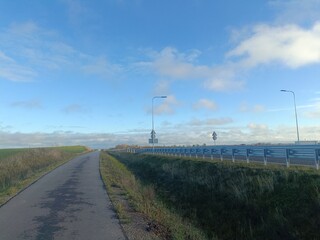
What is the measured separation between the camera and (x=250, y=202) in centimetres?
1426

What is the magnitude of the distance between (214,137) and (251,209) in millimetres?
23419

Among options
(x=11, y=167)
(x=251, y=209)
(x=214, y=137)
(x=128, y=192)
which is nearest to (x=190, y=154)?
(x=214, y=137)

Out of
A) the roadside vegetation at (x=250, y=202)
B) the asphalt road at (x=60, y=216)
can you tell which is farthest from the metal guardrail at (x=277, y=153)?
the asphalt road at (x=60, y=216)

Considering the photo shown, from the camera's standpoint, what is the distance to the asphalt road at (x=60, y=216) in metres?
9.21

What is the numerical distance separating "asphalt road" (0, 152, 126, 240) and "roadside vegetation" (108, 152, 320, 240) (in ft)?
5.60

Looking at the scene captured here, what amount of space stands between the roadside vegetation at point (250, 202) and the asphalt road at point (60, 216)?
1.71m

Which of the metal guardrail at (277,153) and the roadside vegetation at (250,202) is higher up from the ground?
the metal guardrail at (277,153)

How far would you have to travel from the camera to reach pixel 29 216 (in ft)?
37.9

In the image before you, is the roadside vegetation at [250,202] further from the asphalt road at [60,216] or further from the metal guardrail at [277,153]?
the asphalt road at [60,216]

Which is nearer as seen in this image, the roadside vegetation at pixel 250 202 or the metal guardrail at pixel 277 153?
the roadside vegetation at pixel 250 202

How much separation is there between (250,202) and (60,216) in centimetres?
717

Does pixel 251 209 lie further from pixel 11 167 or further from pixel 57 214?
pixel 11 167

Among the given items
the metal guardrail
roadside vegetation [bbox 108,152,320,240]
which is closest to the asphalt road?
roadside vegetation [bbox 108,152,320,240]

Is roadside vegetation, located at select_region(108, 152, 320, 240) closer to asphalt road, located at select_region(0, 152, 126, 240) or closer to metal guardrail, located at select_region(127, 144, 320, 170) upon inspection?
metal guardrail, located at select_region(127, 144, 320, 170)
